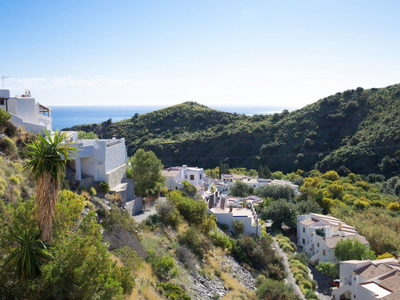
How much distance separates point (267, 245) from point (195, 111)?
6057 cm

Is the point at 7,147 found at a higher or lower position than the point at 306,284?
higher

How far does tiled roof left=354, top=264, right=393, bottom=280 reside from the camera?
21.4 m

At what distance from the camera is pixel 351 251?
25688mm

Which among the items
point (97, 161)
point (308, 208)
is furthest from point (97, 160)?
point (308, 208)

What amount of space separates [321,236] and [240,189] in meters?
16.5

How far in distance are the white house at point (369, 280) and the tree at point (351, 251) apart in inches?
77.9

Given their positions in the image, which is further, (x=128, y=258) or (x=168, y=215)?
(x=168, y=215)

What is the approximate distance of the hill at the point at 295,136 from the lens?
2173 inches

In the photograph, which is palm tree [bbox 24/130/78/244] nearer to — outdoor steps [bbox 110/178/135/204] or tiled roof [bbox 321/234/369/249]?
outdoor steps [bbox 110/178/135/204]

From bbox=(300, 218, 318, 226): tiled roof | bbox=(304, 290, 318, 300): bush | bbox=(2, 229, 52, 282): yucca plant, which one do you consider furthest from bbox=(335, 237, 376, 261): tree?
bbox=(2, 229, 52, 282): yucca plant

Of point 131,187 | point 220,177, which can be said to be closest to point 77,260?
point 131,187

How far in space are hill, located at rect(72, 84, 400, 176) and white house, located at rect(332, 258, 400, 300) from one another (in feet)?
107

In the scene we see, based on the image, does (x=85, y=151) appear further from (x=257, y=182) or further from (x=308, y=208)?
(x=257, y=182)

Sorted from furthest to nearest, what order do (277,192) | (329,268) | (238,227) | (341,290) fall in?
(277,192) → (238,227) → (329,268) → (341,290)
